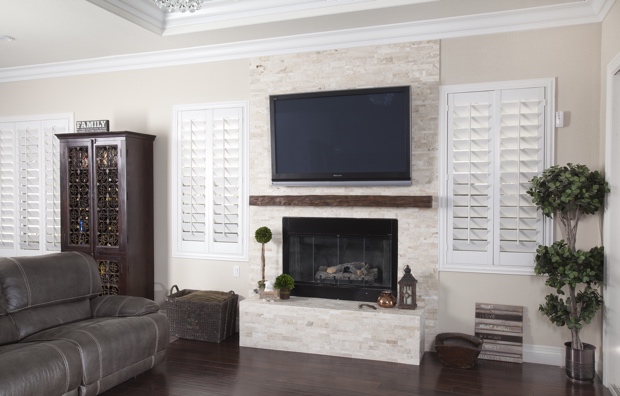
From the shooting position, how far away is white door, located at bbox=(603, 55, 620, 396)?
11.6ft

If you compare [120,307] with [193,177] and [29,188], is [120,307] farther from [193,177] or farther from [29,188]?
[29,188]

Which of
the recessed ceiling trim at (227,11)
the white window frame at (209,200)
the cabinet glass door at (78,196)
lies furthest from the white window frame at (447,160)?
the cabinet glass door at (78,196)

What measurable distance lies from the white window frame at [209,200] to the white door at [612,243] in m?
3.21

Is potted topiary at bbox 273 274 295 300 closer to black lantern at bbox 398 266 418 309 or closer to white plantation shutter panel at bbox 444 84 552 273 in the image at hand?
black lantern at bbox 398 266 418 309

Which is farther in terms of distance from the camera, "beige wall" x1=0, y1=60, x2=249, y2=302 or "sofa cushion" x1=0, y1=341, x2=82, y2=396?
"beige wall" x1=0, y1=60, x2=249, y2=302

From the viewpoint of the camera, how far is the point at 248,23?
4.47 metres

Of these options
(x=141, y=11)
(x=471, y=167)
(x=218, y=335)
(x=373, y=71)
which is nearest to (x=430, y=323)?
(x=471, y=167)

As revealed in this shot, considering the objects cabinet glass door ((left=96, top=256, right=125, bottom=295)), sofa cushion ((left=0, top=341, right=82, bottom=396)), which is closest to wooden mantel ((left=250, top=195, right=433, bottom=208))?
cabinet glass door ((left=96, top=256, right=125, bottom=295))

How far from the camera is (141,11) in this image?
4.38 m

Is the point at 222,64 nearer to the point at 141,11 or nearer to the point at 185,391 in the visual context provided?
the point at 141,11

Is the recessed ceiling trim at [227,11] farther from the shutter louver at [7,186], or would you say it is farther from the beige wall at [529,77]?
the shutter louver at [7,186]

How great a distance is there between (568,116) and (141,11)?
3764mm

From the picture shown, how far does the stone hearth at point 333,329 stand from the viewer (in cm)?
420

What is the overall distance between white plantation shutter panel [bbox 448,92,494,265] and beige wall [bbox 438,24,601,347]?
196 mm
